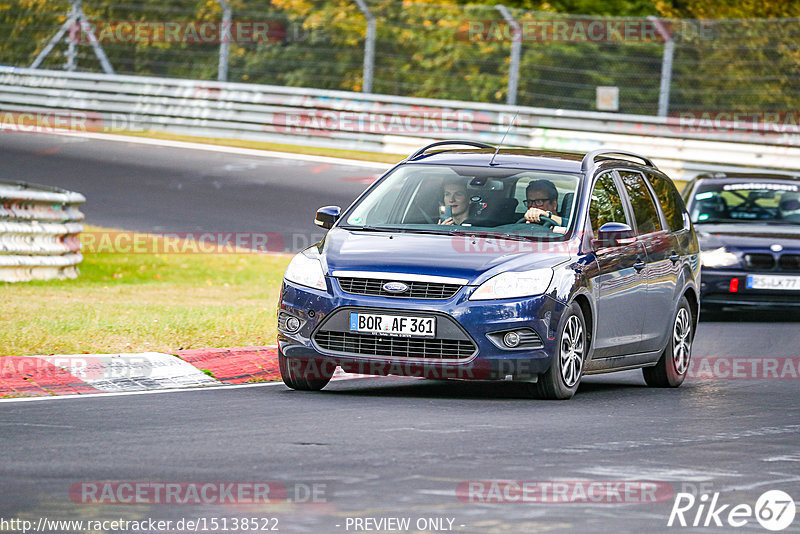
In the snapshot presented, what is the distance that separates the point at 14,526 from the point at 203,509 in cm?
75

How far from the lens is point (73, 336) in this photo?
1198 centimetres

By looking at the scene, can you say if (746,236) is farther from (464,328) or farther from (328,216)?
(464,328)

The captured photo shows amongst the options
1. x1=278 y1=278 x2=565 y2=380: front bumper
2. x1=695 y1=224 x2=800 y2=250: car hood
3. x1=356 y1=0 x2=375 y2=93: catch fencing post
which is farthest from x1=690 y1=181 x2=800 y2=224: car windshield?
x1=356 y1=0 x2=375 y2=93: catch fencing post

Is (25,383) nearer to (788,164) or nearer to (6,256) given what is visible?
(6,256)

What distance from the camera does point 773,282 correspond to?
1677 centimetres

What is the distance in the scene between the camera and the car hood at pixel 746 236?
16.8 meters

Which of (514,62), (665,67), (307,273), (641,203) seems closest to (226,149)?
(514,62)

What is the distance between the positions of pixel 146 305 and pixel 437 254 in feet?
17.4

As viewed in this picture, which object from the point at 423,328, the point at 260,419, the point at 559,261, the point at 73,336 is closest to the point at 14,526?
the point at 260,419

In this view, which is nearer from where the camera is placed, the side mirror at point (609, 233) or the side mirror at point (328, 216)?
the side mirror at point (609, 233)

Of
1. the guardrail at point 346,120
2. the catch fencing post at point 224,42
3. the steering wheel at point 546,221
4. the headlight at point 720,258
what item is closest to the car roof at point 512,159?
the steering wheel at point 546,221

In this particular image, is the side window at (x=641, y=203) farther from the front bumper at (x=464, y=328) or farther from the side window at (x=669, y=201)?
the front bumper at (x=464, y=328)

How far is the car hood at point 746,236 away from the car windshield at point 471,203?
240 inches

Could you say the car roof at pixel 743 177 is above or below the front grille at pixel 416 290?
above
